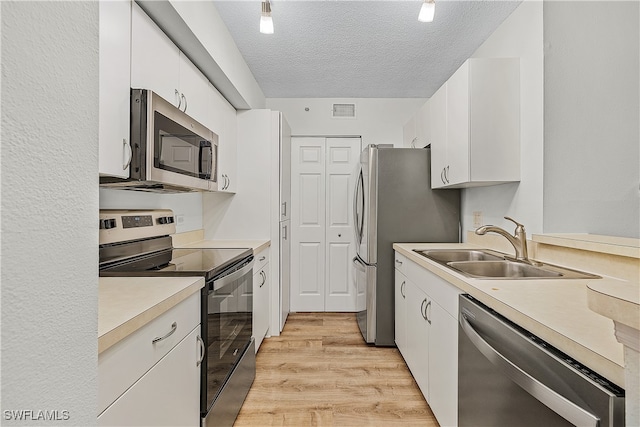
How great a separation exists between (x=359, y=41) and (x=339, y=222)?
198 cm

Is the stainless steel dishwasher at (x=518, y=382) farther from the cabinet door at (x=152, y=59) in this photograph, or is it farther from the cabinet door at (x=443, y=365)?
the cabinet door at (x=152, y=59)

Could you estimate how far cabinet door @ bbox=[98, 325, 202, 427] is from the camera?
0.91 metres

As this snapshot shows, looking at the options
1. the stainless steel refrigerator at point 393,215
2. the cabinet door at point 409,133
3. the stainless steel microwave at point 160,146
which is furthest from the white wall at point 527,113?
the stainless steel microwave at point 160,146

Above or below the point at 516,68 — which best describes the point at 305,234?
below

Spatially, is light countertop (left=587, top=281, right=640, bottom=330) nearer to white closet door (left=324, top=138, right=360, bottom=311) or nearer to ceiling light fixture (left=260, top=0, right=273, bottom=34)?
ceiling light fixture (left=260, top=0, right=273, bottom=34)

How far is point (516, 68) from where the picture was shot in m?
2.22

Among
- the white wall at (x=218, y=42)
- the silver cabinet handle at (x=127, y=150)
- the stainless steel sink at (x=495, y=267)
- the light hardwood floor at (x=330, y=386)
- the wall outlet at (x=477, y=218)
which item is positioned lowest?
the light hardwood floor at (x=330, y=386)

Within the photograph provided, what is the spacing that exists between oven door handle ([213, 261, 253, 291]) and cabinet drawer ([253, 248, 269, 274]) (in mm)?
365

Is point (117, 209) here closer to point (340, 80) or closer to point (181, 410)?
point (181, 410)

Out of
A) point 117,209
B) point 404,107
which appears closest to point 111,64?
point 117,209

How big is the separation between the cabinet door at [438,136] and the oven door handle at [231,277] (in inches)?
61.0

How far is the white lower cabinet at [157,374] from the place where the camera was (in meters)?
0.86

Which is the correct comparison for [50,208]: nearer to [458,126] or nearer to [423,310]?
[423,310]

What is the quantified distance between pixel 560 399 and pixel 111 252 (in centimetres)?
176
